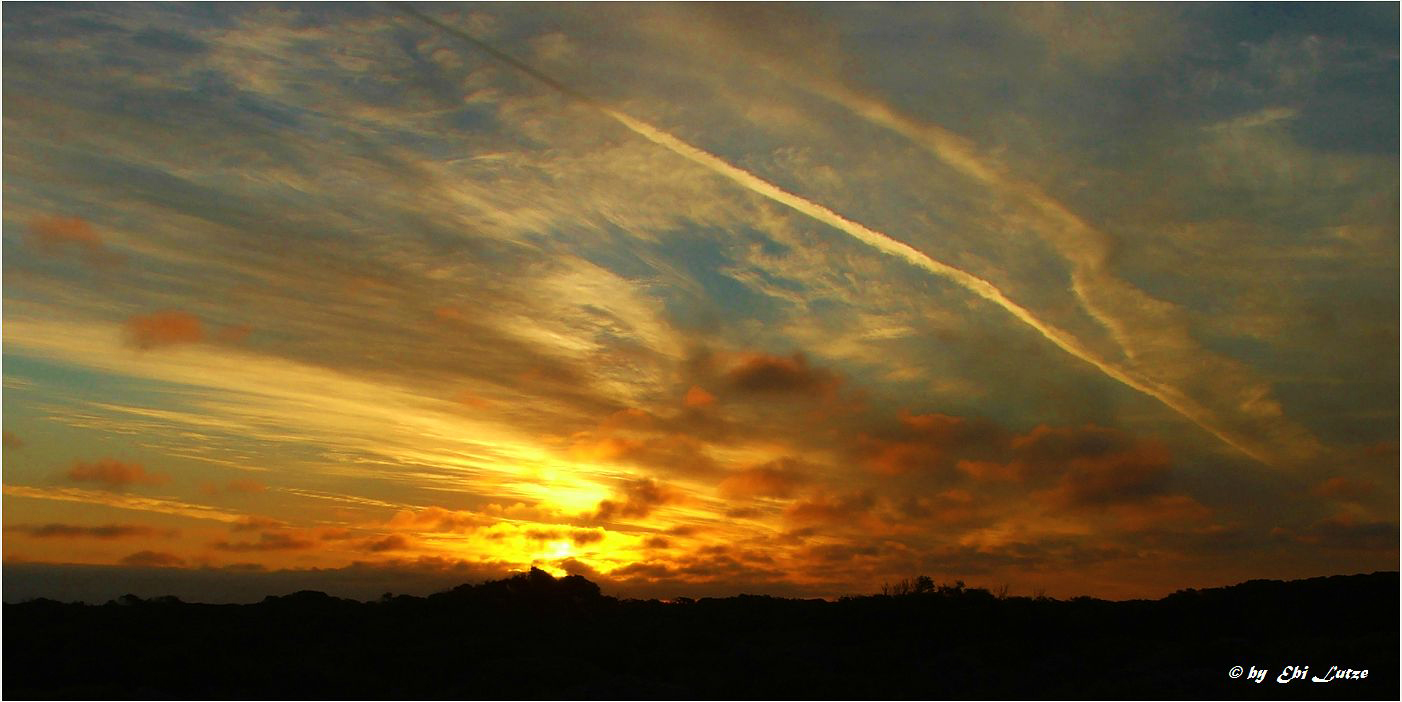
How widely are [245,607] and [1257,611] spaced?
2749cm

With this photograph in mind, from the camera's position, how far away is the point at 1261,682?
2047cm

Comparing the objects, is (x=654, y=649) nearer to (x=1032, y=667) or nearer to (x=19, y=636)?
(x=1032, y=667)

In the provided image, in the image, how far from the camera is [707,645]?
25203 millimetres

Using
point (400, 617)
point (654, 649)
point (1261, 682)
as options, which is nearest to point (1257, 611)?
point (1261, 682)

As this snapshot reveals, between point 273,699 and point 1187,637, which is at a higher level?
point 1187,637

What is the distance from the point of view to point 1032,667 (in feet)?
74.0

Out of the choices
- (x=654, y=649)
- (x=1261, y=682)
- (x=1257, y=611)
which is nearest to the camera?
(x=1261, y=682)

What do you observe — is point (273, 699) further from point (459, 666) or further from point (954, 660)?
point (954, 660)

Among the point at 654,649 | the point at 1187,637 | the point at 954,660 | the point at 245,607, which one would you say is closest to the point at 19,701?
the point at 245,607

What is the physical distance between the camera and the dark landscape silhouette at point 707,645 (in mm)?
21281

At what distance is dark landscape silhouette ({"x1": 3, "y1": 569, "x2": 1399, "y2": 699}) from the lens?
69.8ft

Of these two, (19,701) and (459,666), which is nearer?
(19,701)

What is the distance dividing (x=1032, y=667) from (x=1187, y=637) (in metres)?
6.24

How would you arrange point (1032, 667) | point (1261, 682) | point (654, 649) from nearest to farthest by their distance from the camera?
point (1261, 682) < point (1032, 667) < point (654, 649)
